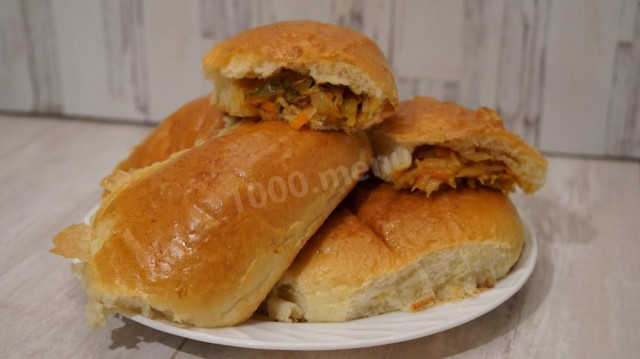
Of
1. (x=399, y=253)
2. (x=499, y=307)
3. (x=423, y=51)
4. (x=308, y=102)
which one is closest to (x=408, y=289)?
(x=399, y=253)

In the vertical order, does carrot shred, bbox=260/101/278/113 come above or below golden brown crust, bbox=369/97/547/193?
above

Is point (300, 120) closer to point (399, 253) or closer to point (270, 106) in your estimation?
point (270, 106)

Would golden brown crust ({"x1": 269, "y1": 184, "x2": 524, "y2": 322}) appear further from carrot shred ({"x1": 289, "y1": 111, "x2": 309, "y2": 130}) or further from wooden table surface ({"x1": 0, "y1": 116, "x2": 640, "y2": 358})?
carrot shred ({"x1": 289, "y1": 111, "x2": 309, "y2": 130})

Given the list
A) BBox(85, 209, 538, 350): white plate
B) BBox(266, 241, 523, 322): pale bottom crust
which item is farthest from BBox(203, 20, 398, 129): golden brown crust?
BBox(85, 209, 538, 350): white plate

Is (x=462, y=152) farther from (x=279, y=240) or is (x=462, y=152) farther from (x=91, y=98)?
(x=91, y=98)

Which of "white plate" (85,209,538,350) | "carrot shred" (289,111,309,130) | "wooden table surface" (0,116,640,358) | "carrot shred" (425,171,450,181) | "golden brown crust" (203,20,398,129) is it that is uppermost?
"golden brown crust" (203,20,398,129)

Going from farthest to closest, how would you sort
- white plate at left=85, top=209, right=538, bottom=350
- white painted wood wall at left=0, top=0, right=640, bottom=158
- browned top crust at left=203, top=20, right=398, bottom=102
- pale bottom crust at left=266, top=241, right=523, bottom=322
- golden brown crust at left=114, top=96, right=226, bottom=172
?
white painted wood wall at left=0, top=0, right=640, bottom=158, golden brown crust at left=114, top=96, right=226, bottom=172, browned top crust at left=203, top=20, right=398, bottom=102, pale bottom crust at left=266, top=241, right=523, bottom=322, white plate at left=85, top=209, right=538, bottom=350

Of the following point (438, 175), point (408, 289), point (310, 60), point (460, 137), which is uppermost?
point (310, 60)
